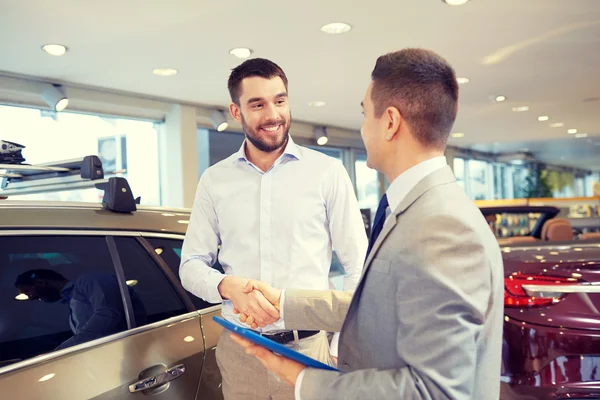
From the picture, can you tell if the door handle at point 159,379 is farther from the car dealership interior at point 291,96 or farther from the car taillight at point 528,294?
the car taillight at point 528,294

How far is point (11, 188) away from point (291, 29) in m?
2.87

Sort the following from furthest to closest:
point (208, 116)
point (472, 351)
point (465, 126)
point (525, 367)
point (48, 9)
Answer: point (465, 126), point (208, 116), point (48, 9), point (525, 367), point (472, 351)

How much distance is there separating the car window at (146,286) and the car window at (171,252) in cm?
5

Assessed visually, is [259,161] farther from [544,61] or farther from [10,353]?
[544,61]

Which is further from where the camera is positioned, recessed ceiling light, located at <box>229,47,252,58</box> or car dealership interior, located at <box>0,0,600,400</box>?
recessed ceiling light, located at <box>229,47,252,58</box>

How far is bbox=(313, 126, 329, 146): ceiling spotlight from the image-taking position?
9969 millimetres

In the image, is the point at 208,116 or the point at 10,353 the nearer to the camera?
the point at 10,353

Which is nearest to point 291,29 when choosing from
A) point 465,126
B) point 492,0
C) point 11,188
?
point 492,0

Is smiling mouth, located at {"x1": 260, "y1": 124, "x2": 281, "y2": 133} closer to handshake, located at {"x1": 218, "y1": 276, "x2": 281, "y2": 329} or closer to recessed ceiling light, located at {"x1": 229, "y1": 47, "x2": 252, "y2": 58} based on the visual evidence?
handshake, located at {"x1": 218, "y1": 276, "x2": 281, "y2": 329}

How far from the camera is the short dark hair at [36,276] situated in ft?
4.91

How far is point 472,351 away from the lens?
2.84 feet

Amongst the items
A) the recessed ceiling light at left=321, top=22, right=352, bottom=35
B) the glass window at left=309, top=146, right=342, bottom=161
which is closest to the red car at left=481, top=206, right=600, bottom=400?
the recessed ceiling light at left=321, top=22, right=352, bottom=35

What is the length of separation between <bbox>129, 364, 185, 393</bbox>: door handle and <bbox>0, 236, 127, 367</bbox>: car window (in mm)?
166

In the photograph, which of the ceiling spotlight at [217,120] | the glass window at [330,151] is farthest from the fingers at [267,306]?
the glass window at [330,151]
